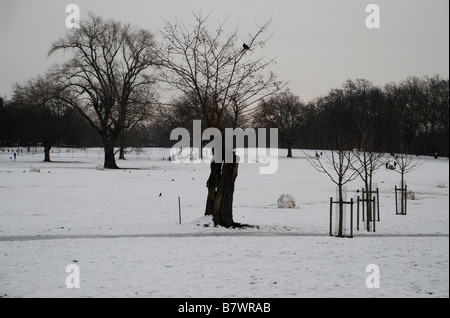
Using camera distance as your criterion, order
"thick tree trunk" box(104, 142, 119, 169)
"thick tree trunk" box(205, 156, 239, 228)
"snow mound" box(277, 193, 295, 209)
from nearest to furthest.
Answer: "thick tree trunk" box(205, 156, 239, 228) < "snow mound" box(277, 193, 295, 209) < "thick tree trunk" box(104, 142, 119, 169)

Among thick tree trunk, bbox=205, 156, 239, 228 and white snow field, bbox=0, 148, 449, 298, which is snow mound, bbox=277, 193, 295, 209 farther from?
thick tree trunk, bbox=205, 156, 239, 228

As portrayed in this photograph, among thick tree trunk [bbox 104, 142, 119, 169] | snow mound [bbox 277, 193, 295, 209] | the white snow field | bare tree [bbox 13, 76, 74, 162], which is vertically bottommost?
the white snow field

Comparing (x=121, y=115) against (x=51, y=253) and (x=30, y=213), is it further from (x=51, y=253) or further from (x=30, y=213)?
(x=51, y=253)

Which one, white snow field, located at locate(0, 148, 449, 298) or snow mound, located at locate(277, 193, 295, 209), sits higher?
snow mound, located at locate(277, 193, 295, 209)

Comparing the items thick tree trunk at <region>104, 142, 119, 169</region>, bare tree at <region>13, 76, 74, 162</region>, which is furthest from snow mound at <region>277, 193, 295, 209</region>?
bare tree at <region>13, 76, 74, 162</region>

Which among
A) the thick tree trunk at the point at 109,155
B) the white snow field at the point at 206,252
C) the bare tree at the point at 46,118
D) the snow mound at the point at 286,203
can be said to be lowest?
the white snow field at the point at 206,252

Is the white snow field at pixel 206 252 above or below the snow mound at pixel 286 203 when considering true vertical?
below

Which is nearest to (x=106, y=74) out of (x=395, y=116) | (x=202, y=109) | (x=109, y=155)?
(x=109, y=155)

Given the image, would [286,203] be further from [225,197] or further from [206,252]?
[206,252]

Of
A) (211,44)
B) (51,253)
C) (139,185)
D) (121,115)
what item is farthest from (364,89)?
(51,253)

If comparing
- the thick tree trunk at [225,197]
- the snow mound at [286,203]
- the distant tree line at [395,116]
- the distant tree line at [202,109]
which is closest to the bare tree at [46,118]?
the distant tree line at [202,109]

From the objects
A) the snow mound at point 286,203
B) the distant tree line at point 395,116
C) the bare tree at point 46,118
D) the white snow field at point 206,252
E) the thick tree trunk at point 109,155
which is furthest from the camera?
the distant tree line at point 395,116

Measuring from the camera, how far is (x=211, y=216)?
17.7 meters

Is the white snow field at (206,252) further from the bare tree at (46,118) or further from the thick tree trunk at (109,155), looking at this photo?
the bare tree at (46,118)
